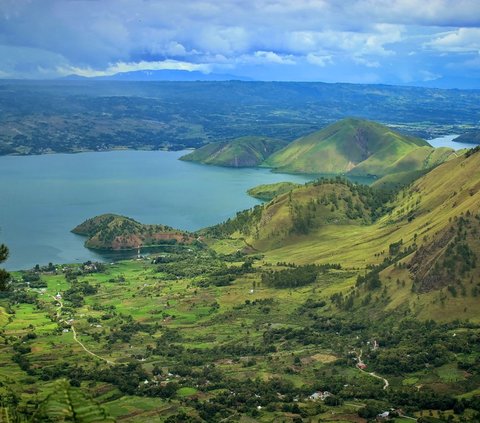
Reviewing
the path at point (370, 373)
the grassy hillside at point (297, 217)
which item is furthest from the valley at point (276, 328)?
the grassy hillside at point (297, 217)

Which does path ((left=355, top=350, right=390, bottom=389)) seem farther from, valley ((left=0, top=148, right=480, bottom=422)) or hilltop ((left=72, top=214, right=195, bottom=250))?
hilltop ((left=72, top=214, right=195, bottom=250))

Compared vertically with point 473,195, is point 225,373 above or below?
below

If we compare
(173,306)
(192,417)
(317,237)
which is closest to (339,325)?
(173,306)

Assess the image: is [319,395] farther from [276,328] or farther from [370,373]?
[276,328]

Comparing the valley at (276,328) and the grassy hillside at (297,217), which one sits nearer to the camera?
the valley at (276,328)

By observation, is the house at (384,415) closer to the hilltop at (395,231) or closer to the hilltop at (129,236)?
the hilltop at (395,231)

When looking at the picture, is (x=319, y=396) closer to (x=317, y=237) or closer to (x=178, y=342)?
(x=178, y=342)

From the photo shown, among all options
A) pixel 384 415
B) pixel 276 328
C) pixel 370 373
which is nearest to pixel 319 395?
pixel 370 373

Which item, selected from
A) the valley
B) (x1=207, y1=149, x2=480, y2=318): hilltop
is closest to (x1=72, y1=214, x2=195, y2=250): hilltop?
(x1=207, y1=149, x2=480, y2=318): hilltop
